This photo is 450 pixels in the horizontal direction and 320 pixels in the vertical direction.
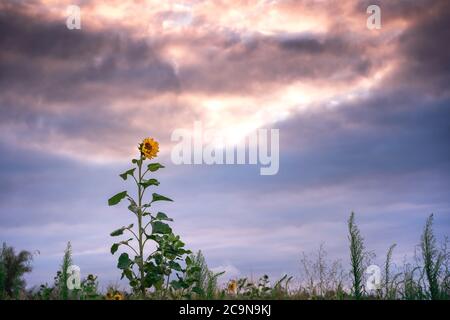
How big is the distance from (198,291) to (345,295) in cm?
206

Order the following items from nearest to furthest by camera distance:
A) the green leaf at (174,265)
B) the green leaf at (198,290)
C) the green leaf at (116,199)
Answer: the green leaf at (198,290) < the green leaf at (116,199) < the green leaf at (174,265)

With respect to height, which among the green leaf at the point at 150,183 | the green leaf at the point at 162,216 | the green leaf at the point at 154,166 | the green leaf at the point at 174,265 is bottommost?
the green leaf at the point at 174,265

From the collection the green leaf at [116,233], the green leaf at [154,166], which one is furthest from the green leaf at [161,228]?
the green leaf at [154,166]

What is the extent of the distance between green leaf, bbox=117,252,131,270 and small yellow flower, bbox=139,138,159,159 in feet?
5.00

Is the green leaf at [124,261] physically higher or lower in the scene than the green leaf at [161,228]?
lower

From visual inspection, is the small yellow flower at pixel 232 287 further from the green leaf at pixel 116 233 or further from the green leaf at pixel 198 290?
the green leaf at pixel 116 233

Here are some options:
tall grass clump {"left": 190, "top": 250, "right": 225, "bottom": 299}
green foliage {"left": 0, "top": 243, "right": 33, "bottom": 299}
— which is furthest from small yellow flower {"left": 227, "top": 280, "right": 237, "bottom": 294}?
green foliage {"left": 0, "top": 243, "right": 33, "bottom": 299}

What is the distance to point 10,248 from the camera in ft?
36.4

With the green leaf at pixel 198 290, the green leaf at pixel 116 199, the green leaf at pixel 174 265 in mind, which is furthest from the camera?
the green leaf at pixel 174 265

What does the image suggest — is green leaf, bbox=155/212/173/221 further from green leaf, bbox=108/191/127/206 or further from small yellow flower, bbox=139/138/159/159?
small yellow flower, bbox=139/138/159/159

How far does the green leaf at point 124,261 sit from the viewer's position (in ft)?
28.6

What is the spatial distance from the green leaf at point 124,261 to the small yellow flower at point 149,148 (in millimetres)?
1525
